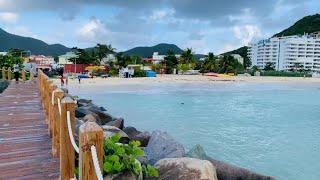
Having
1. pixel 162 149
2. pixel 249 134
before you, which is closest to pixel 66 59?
pixel 249 134

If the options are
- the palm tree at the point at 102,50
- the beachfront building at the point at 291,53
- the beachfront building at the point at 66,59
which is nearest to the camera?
the palm tree at the point at 102,50

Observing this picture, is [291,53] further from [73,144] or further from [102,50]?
[73,144]

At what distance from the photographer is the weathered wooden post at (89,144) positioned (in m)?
3.27

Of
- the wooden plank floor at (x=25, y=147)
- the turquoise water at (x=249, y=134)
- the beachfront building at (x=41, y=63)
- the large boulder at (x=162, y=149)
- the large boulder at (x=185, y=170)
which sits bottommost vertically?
the turquoise water at (x=249, y=134)

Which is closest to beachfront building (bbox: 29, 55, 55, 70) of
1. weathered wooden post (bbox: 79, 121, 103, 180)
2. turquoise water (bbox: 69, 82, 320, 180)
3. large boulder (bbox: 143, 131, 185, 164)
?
turquoise water (bbox: 69, 82, 320, 180)

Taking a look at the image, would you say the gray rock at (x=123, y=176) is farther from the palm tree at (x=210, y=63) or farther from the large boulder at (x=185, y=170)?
the palm tree at (x=210, y=63)

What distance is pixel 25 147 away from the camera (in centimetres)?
689

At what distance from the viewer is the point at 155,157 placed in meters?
8.36

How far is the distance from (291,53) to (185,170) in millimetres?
167759

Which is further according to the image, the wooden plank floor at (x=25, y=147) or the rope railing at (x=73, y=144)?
the wooden plank floor at (x=25, y=147)

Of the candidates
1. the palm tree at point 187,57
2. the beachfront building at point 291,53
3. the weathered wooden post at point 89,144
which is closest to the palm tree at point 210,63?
the palm tree at point 187,57

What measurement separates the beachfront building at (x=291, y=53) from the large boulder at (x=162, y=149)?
6098 inches

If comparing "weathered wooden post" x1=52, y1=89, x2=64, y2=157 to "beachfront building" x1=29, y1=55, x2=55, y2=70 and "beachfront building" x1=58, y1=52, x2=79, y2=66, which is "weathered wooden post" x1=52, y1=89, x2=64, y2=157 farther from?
"beachfront building" x1=58, y1=52, x2=79, y2=66

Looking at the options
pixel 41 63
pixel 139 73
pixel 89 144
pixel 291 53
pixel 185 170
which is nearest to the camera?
pixel 89 144
